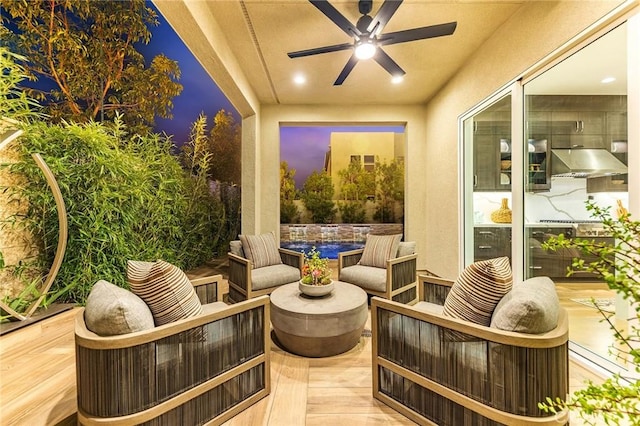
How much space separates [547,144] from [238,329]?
4.24 m

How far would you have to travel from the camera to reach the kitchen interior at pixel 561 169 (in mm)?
2779

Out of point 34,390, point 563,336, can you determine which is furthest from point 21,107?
point 563,336

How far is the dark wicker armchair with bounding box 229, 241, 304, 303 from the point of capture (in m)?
3.19

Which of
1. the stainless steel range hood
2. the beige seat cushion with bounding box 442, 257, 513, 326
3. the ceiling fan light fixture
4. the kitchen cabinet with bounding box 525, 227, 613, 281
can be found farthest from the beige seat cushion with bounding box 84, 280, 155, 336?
the stainless steel range hood

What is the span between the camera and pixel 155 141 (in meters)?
4.08

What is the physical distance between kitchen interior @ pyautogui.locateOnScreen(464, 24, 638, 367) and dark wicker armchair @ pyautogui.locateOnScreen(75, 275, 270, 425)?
2.72 m

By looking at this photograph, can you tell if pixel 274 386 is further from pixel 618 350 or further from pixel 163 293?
pixel 618 350

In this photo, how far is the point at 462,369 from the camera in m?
1.48

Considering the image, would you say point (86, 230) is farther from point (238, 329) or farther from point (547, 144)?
point (547, 144)

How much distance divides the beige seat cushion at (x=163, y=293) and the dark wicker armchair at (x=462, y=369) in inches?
47.1

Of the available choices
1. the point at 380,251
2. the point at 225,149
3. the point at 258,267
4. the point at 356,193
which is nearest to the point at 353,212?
the point at 356,193

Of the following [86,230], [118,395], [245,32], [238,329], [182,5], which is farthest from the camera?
[245,32]

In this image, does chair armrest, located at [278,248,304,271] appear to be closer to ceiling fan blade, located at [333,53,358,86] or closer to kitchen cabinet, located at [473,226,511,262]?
ceiling fan blade, located at [333,53,358,86]

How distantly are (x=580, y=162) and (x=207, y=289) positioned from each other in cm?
482
